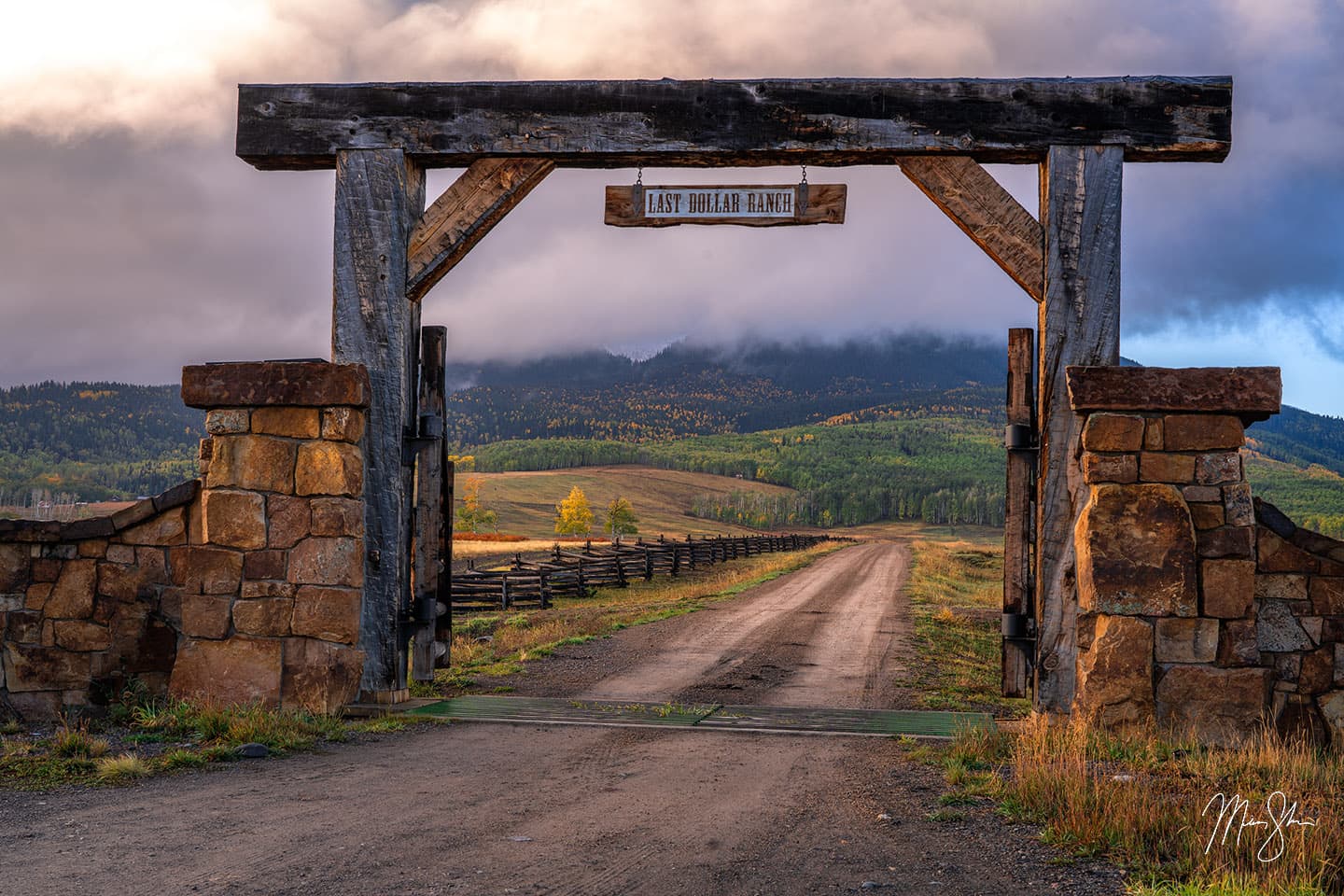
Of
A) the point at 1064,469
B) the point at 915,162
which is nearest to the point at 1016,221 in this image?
the point at 915,162

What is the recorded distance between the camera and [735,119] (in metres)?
7.83

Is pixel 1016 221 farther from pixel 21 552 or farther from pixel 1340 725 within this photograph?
pixel 21 552

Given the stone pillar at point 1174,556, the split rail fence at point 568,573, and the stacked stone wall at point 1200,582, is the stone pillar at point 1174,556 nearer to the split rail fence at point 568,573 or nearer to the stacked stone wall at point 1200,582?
the stacked stone wall at point 1200,582

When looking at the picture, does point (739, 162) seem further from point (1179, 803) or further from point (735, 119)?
point (1179, 803)

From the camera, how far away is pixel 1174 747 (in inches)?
241

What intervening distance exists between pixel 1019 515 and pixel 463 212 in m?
4.95

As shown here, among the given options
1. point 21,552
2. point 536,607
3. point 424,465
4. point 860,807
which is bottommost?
point 536,607

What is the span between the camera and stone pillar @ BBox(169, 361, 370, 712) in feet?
23.7

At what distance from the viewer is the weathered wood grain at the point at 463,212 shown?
316 inches

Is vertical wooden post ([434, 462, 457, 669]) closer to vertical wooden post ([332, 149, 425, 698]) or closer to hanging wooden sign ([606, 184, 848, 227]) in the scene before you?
vertical wooden post ([332, 149, 425, 698])

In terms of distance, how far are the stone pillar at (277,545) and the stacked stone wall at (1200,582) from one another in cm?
516

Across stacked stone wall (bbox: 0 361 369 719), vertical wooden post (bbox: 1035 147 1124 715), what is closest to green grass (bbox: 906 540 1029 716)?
vertical wooden post (bbox: 1035 147 1124 715)

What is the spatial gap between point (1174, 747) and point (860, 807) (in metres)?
2.40

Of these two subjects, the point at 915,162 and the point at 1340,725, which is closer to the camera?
the point at 1340,725
